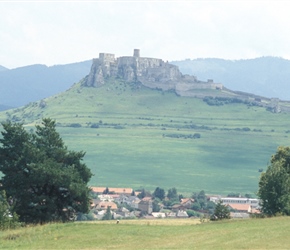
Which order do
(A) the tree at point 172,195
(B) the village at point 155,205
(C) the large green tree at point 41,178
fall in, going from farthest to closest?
(A) the tree at point 172,195 → (B) the village at point 155,205 → (C) the large green tree at point 41,178

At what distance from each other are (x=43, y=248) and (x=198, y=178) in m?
147

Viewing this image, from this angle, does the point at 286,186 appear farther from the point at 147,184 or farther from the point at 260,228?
the point at 147,184

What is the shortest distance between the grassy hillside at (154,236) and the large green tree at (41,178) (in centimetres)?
779

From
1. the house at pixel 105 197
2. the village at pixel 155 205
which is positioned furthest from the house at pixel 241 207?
the house at pixel 105 197

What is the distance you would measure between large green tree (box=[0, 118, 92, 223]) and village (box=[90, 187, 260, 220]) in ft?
209

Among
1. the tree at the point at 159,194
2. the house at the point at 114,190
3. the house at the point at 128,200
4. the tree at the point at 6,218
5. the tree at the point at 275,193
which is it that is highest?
the tree at the point at 275,193

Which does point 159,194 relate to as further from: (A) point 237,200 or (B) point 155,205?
(A) point 237,200

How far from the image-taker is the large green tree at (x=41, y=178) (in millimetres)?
39000

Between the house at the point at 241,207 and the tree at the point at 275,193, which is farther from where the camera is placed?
the house at the point at 241,207

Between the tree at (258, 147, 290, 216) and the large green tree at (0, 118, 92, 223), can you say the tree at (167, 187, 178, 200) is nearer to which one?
the large green tree at (0, 118, 92, 223)

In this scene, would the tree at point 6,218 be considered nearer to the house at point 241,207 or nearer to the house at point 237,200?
the house at point 241,207

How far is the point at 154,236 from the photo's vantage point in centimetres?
2823

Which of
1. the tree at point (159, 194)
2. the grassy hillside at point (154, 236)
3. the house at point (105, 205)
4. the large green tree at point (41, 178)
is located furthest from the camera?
the tree at point (159, 194)

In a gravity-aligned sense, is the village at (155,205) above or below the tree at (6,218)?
below
